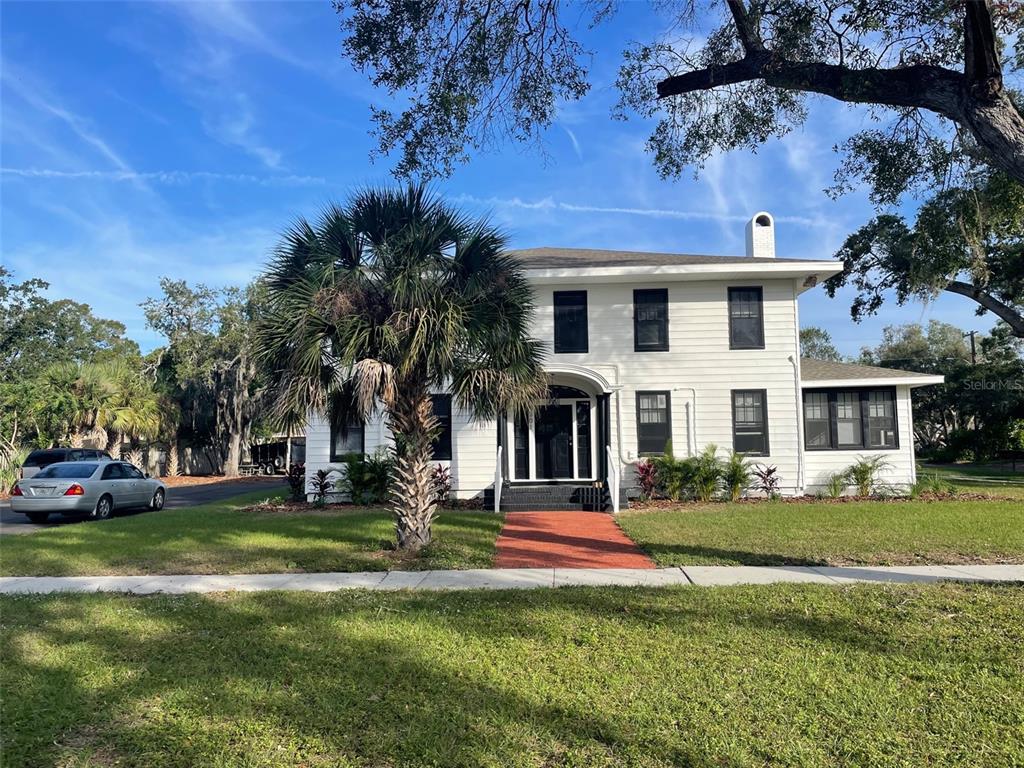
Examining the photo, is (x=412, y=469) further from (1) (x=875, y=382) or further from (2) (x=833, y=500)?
(1) (x=875, y=382)

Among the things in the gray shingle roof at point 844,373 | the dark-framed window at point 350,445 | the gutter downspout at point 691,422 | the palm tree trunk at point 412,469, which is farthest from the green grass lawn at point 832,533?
the dark-framed window at point 350,445

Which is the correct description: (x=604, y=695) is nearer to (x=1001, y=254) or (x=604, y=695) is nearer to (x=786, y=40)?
(x=786, y=40)

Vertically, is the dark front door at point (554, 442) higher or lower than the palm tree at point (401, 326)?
lower

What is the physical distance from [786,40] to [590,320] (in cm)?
973

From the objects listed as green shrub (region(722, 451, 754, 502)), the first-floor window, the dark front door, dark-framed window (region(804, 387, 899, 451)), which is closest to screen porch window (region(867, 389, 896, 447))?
dark-framed window (region(804, 387, 899, 451))

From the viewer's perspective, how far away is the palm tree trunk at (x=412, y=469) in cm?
962

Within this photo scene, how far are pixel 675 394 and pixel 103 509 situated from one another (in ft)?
45.8

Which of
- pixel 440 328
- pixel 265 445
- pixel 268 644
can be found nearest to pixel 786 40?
pixel 440 328

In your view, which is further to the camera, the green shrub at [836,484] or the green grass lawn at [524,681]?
the green shrub at [836,484]

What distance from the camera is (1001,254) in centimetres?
2100

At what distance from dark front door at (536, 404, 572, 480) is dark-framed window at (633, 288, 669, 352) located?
8.33 feet

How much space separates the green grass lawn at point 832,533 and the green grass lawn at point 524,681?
2.26 m

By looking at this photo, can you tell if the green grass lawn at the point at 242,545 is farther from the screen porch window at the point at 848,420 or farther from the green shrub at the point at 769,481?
the screen porch window at the point at 848,420

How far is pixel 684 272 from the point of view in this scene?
16.5 metres
